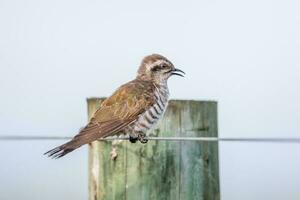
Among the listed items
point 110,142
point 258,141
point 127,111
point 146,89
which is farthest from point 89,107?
point 146,89

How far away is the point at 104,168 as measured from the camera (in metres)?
4.91

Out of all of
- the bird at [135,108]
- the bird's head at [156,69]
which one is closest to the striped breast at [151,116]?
the bird at [135,108]

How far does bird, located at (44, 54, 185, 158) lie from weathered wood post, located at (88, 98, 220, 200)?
0.71 meters

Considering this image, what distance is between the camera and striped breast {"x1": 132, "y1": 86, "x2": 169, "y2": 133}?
698 cm

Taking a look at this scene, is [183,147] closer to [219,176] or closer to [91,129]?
[219,176]

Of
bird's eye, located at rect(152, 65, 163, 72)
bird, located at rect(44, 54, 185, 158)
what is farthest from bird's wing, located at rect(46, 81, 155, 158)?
bird's eye, located at rect(152, 65, 163, 72)

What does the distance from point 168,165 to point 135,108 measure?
243 centimetres

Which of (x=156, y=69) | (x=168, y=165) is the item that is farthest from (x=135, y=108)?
(x=168, y=165)

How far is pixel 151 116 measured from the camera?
710 centimetres

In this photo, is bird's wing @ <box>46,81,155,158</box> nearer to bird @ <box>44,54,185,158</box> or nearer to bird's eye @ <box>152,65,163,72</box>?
bird @ <box>44,54,185,158</box>

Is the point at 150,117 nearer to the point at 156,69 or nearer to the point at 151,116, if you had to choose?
the point at 151,116

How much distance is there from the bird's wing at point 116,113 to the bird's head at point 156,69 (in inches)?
18.0

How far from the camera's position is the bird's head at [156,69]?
27.4ft

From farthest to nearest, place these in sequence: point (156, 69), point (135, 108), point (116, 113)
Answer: point (156, 69) → point (135, 108) → point (116, 113)
